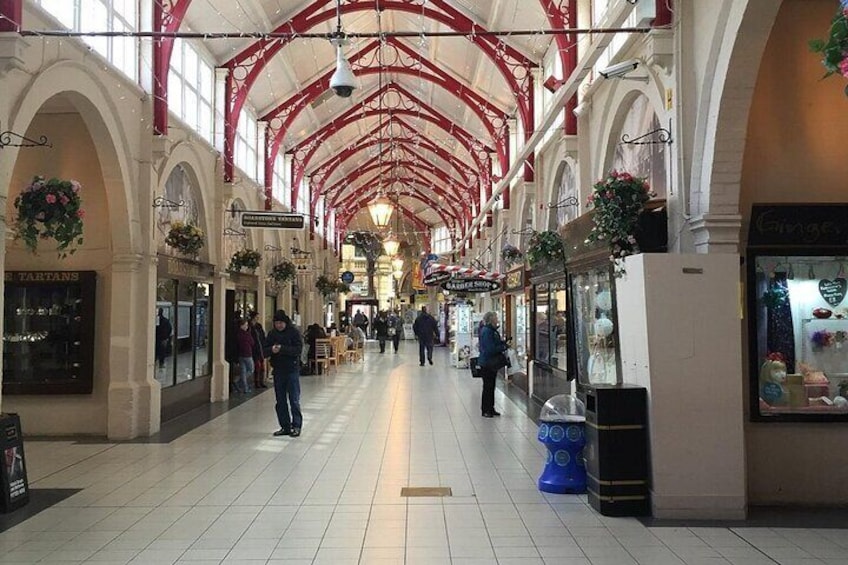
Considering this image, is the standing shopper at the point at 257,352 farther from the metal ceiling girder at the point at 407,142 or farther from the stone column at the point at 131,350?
the metal ceiling girder at the point at 407,142

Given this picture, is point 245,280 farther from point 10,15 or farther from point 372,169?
point 372,169

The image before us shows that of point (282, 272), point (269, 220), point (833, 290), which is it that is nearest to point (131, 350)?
point (269, 220)

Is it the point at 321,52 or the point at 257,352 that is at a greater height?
the point at 321,52

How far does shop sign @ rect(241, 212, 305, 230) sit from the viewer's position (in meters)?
12.5

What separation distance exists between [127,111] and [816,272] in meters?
7.67

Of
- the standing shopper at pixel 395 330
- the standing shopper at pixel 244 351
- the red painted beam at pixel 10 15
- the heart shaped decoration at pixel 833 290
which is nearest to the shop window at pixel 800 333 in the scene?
the heart shaped decoration at pixel 833 290

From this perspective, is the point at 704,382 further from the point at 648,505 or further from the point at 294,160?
the point at 294,160

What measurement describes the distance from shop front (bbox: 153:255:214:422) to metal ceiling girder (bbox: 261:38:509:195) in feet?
18.5

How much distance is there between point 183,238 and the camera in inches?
398

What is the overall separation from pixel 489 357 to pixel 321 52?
9.19m

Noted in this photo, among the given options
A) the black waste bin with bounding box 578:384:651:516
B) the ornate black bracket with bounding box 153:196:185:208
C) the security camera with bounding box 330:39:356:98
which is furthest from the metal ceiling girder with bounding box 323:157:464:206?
the black waste bin with bounding box 578:384:651:516

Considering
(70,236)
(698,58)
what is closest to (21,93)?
(70,236)

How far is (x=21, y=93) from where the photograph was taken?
6465mm

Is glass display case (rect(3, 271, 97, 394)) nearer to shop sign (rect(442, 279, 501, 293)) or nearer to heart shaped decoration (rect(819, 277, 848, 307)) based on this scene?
heart shaped decoration (rect(819, 277, 848, 307))
